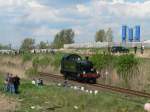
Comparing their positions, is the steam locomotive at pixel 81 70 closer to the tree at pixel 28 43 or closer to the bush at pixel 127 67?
the bush at pixel 127 67

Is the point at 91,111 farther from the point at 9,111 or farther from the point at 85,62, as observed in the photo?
the point at 85,62

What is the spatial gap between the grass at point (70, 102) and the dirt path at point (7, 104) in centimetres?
42

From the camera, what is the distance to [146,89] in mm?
34000

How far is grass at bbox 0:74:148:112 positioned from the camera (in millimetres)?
21438

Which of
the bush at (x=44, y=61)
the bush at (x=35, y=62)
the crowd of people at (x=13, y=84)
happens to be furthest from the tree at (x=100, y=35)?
the crowd of people at (x=13, y=84)

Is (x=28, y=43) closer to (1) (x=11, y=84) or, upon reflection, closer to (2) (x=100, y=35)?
(2) (x=100, y=35)

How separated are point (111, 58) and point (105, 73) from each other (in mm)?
1788

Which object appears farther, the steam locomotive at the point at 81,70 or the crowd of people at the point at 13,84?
the steam locomotive at the point at 81,70

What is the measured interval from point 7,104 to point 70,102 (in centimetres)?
424

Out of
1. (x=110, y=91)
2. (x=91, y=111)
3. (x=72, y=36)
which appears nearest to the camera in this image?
(x=91, y=111)

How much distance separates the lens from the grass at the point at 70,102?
21438 millimetres

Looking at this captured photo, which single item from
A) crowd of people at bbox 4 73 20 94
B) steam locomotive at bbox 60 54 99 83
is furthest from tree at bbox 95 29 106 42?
crowd of people at bbox 4 73 20 94

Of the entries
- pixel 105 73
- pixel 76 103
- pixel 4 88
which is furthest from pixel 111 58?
pixel 76 103

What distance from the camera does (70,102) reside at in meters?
24.2
